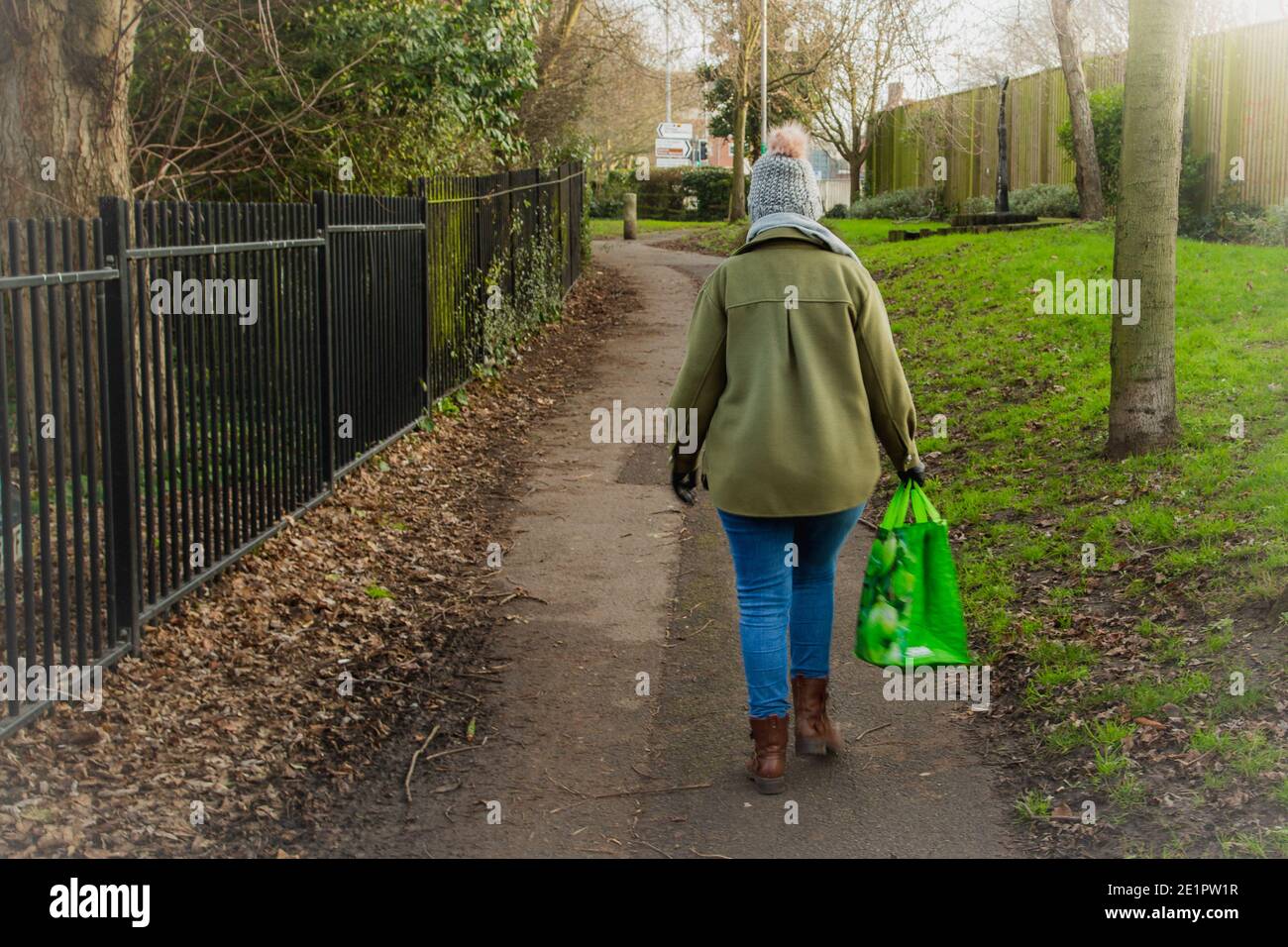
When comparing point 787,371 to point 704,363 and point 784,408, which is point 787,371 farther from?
point 704,363

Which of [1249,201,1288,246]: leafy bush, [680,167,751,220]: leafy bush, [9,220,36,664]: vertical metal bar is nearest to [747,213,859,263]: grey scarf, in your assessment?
[9,220,36,664]: vertical metal bar

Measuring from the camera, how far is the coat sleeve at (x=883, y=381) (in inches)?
175

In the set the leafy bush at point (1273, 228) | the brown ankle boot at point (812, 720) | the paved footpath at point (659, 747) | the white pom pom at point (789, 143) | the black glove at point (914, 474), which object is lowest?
the paved footpath at point (659, 747)

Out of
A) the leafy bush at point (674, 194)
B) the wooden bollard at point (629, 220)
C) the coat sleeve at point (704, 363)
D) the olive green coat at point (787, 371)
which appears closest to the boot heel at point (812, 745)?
the olive green coat at point (787, 371)

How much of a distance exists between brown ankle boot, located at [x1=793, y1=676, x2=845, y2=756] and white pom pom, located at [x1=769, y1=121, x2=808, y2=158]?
1858 millimetres

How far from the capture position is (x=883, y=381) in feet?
14.9

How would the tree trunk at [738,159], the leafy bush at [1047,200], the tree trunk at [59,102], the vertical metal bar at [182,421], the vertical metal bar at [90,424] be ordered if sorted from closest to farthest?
1. the vertical metal bar at [90,424]
2. the vertical metal bar at [182,421]
3. the tree trunk at [59,102]
4. the leafy bush at [1047,200]
5. the tree trunk at [738,159]

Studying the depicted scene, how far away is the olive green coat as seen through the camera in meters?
4.36

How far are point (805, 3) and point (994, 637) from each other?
26.1 metres

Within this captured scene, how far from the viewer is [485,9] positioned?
13.6m

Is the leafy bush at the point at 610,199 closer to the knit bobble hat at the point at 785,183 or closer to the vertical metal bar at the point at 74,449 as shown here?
the vertical metal bar at the point at 74,449

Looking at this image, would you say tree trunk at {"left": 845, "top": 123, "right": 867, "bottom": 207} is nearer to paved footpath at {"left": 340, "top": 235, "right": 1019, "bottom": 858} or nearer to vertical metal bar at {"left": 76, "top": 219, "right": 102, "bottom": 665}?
paved footpath at {"left": 340, "top": 235, "right": 1019, "bottom": 858}

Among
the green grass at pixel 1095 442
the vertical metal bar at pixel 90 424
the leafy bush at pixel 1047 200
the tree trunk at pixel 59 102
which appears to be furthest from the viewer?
the leafy bush at pixel 1047 200
